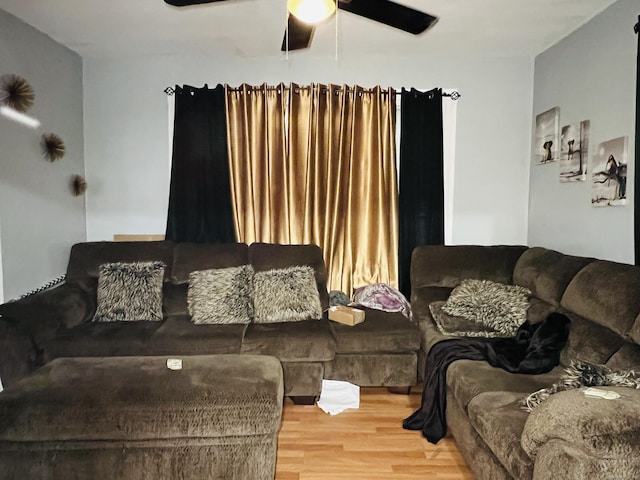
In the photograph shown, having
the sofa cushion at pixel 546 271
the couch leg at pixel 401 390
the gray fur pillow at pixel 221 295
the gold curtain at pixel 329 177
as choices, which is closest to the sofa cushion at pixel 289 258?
the gray fur pillow at pixel 221 295

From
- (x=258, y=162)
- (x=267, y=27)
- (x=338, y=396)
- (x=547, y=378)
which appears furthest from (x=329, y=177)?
(x=547, y=378)

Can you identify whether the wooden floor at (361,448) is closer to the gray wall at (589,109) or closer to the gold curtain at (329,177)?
the gold curtain at (329,177)

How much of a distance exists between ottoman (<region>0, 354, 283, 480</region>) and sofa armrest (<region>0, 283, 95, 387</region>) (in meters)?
0.60

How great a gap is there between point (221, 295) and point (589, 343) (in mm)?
2148

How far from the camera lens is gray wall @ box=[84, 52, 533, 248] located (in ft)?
11.6

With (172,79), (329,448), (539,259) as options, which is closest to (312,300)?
(329,448)

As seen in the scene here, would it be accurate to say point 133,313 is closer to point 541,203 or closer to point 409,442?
point 409,442

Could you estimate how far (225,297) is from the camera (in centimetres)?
289

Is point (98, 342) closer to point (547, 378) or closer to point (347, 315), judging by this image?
point (347, 315)

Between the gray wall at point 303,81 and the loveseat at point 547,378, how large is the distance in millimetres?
673

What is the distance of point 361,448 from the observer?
7.25ft

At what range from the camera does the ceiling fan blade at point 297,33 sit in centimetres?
216

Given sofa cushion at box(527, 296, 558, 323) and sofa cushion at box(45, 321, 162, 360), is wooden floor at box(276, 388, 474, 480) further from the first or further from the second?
sofa cushion at box(45, 321, 162, 360)

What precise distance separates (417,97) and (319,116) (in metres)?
0.81
